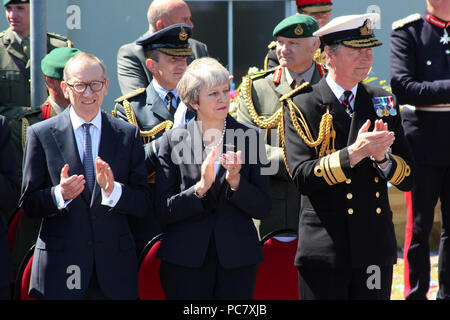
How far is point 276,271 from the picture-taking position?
4.88 m

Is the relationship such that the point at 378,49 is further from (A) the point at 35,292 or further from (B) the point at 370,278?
(A) the point at 35,292

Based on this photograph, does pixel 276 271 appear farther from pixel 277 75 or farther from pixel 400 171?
pixel 277 75

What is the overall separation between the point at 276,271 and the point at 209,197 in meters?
0.87

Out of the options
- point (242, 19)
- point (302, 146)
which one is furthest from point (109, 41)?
point (302, 146)

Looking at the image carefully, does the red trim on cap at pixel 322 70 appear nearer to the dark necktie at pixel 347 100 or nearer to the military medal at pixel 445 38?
the military medal at pixel 445 38

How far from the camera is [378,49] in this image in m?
9.55

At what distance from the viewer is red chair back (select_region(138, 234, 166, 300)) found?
460 cm

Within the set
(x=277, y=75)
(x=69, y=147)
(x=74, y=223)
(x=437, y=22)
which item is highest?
(x=437, y=22)

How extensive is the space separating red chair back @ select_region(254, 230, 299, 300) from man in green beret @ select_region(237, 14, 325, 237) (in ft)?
1.01

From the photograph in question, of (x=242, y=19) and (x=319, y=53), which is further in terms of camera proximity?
(x=242, y=19)

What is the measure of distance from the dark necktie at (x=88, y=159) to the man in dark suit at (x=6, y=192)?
36 cm

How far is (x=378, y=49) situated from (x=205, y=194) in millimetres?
5820

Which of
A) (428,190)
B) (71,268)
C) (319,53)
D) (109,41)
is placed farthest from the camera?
(109,41)

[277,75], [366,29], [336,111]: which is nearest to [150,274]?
[336,111]
